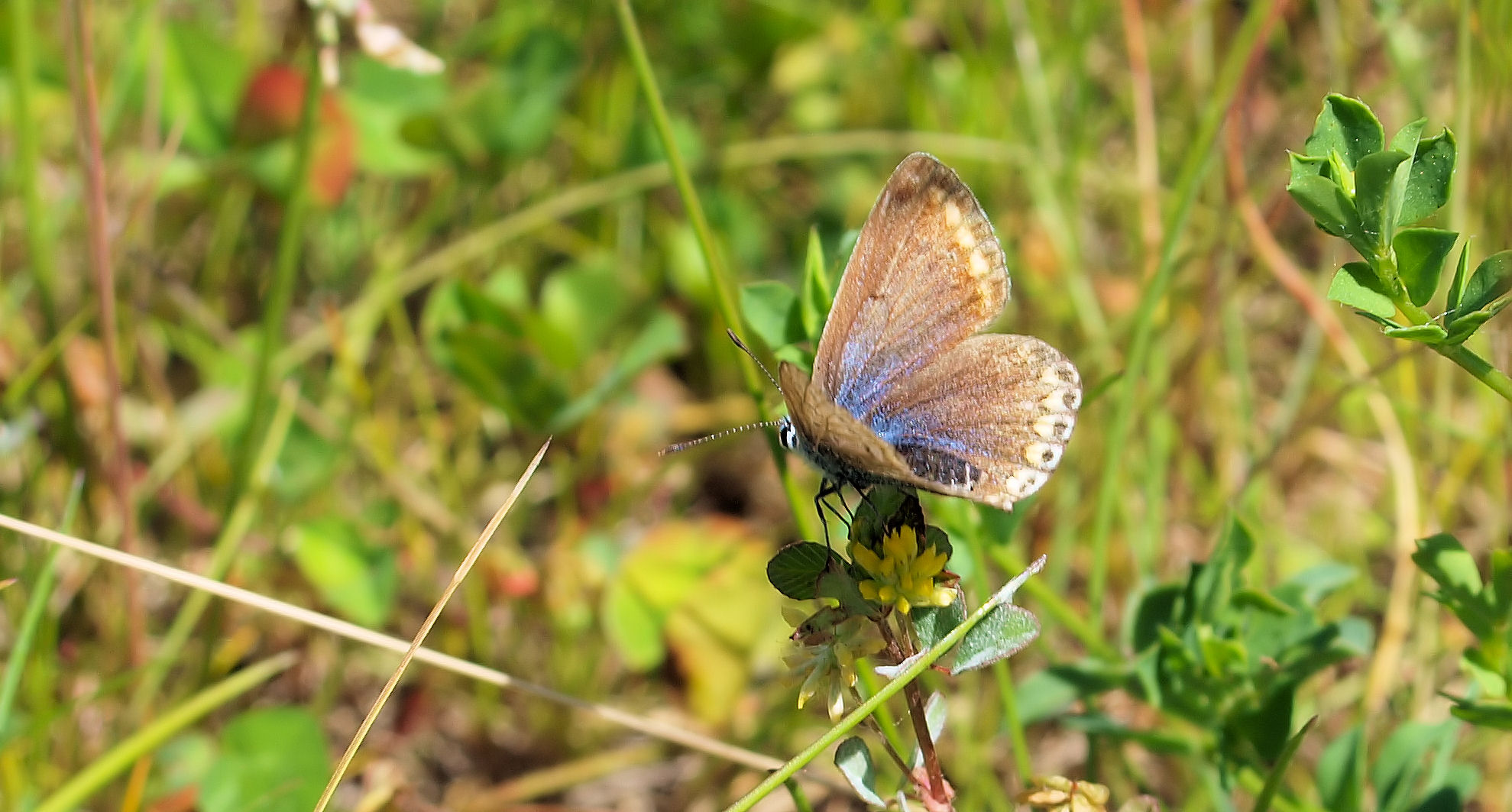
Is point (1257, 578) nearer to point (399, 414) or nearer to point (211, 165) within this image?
point (399, 414)

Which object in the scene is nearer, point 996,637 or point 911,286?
point 996,637

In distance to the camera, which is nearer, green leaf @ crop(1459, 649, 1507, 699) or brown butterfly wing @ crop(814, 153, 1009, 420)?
green leaf @ crop(1459, 649, 1507, 699)

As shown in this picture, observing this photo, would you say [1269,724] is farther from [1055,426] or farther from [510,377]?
[510,377]

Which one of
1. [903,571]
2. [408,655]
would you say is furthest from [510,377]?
[903,571]

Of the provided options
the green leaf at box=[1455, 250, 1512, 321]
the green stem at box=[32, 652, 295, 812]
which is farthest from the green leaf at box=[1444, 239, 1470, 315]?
the green stem at box=[32, 652, 295, 812]

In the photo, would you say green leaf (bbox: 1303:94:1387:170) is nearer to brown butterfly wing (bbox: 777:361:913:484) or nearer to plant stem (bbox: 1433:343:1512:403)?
plant stem (bbox: 1433:343:1512:403)

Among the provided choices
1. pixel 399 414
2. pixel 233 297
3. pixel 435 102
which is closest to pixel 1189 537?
pixel 399 414

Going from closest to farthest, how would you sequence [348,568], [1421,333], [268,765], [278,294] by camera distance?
[1421,333], [268,765], [278,294], [348,568]
